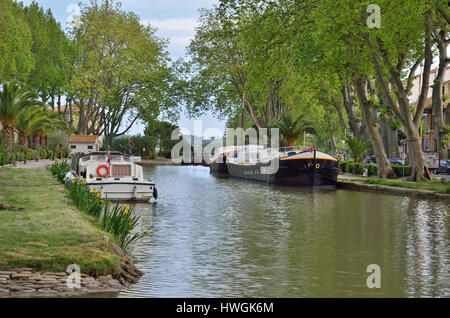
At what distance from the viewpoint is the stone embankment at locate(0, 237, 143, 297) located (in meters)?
9.23

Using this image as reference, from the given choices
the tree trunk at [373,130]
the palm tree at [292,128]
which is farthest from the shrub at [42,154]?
the tree trunk at [373,130]

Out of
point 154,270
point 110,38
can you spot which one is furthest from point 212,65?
point 154,270

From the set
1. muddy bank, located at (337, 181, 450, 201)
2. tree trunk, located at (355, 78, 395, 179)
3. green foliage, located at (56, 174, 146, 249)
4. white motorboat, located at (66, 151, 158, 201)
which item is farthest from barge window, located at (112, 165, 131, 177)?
tree trunk, located at (355, 78, 395, 179)

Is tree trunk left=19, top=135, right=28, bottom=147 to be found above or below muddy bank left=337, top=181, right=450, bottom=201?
above

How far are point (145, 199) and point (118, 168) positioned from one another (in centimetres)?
256

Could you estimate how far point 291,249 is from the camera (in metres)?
14.8

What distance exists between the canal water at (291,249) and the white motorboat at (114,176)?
2.90 ft

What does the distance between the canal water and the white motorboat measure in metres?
0.88

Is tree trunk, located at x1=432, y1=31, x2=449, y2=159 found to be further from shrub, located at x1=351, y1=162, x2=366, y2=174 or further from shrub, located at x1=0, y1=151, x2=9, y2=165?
shrub, located at x1=0, y1=151, x2=9, y2=165

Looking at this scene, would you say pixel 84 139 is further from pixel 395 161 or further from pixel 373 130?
pixel 373 130

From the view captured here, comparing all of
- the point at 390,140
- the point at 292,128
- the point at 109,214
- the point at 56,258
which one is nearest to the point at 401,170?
the point at 390,140

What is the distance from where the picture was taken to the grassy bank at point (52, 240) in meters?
10.0

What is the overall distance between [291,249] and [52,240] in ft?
18.4

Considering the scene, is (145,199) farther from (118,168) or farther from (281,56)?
(281,56)
